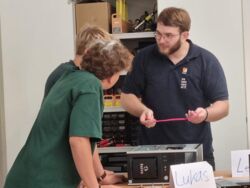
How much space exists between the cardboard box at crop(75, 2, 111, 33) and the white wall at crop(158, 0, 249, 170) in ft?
1.38

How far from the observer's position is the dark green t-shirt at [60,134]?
4.79 ft

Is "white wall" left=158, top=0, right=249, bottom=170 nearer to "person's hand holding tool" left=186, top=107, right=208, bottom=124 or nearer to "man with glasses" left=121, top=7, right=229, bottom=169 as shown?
"man with glasses" left=121, top=7, right=229, bottom=169

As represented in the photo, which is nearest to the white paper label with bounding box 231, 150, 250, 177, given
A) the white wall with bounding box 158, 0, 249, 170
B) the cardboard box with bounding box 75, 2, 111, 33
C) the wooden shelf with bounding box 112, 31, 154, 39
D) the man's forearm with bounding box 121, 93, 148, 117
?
the man's forearm with bounding box 121, 93, 148, 117

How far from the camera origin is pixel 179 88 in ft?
7.61

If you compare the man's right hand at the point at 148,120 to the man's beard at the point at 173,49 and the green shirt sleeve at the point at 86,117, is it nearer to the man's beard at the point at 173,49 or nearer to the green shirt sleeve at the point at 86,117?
the man's beard at the point at 173,49

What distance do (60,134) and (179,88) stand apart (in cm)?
97

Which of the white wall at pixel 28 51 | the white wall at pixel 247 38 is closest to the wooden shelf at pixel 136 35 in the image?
the white wall at pixel 28 51

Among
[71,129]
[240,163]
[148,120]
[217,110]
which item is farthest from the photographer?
[217,110]

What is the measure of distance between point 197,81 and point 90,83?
96cm

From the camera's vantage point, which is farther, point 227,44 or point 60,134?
point 227,44

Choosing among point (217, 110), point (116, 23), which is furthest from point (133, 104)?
point (116, 23)

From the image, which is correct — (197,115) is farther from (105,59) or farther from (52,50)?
(52,50)

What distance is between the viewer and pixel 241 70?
2.85 m

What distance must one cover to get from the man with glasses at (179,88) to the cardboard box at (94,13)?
0.69 metres
